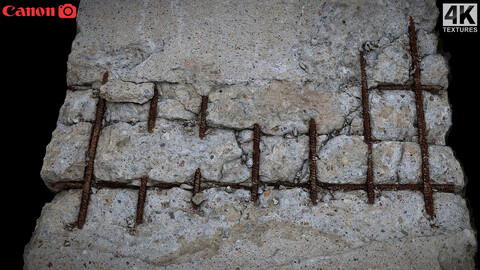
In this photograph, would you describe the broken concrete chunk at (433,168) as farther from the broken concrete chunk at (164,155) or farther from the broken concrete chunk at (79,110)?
the broken concrete chunk at (79,110)

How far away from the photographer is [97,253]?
6.77ft

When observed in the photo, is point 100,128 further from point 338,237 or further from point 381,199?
point 381,199

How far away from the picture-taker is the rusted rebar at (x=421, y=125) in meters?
2.11

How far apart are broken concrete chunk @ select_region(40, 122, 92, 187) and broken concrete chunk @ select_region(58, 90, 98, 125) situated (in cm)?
7

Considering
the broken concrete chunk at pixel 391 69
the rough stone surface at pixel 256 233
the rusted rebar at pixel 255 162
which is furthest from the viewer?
the broken concrete chunk at pixel 391 69

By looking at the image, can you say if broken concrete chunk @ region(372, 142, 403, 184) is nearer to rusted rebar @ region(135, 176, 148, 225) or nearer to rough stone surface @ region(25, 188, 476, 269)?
rough stone surface @ region(25, 188, 476, 269)

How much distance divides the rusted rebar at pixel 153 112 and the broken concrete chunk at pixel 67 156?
0.37m

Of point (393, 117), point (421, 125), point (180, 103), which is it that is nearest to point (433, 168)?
point (421, 125)

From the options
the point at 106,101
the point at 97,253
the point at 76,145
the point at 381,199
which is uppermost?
the point at 106,101

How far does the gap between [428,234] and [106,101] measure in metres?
2.01

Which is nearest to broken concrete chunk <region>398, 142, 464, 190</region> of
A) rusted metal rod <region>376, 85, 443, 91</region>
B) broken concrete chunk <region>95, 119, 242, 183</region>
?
rusted metal rod <region>376, 85, 443, 91</region>

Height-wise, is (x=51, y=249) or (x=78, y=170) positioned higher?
(x=78, y=170)

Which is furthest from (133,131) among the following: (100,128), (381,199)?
(381,199)

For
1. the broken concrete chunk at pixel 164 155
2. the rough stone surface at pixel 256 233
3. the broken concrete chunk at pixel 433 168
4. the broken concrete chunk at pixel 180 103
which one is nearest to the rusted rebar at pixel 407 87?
the broken concrete chunk at pixel 433 168
